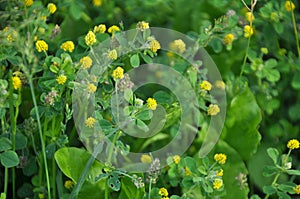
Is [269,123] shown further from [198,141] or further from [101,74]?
[101,74]

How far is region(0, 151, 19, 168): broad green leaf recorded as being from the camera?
172 cm

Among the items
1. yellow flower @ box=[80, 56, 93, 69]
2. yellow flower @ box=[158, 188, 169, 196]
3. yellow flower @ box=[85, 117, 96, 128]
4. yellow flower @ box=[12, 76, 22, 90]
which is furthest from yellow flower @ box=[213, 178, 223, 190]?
yellow flower @ box=[12, 76, 22, 90]

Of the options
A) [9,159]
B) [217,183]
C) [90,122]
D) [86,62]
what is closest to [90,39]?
[86,62]

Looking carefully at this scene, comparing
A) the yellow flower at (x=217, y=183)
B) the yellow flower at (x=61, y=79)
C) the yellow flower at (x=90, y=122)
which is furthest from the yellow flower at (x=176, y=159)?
the yellow flower at (x=61, y=79)

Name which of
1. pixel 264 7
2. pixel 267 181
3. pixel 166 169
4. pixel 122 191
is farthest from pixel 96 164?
pixel 264 7

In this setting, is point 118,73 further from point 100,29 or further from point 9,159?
point 9,159

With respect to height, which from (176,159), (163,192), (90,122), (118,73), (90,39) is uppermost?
(90,39)

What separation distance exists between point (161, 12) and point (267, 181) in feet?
2.97

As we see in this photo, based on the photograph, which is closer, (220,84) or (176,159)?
(176,159)

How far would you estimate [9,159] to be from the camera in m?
1.73

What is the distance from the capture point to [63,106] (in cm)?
177

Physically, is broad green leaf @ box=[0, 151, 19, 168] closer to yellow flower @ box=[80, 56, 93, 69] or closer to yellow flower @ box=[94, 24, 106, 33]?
yellow flower @ box=[80, 56, 93, 69]

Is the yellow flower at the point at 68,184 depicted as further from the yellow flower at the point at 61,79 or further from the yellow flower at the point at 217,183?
the yellow flower at the point at 217,183

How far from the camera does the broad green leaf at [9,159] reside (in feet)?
5.65
